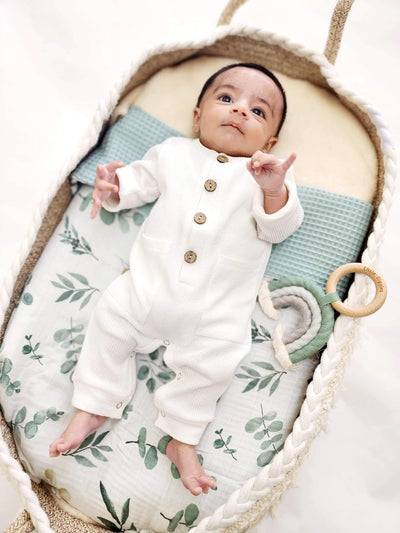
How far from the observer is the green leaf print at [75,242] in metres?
1.48

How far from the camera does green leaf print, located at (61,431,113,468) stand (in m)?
1.30

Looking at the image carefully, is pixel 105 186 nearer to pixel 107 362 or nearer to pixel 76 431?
pixel 107 362

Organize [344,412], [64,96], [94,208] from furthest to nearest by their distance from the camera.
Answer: [64,96] < [344,412] < [94,208]

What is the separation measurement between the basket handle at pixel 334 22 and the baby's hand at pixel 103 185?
2.02 feet

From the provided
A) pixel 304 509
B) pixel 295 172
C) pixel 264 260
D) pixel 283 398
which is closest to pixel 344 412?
pixel 304 509

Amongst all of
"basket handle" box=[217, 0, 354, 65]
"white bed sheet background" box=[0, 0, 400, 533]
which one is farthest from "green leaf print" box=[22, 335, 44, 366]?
"basket handle" box=[217, 0, 354, 65]

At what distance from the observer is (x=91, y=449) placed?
1.32 metres

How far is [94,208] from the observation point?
1370 mm

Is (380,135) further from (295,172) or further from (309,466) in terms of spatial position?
(309,466)

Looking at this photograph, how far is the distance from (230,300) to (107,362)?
32 centimetres

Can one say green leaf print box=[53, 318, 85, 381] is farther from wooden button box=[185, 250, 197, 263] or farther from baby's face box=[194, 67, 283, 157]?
baby's face box=[194, 67, 283, 157]

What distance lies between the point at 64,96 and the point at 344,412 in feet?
4.63

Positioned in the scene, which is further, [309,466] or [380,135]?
[309,466]

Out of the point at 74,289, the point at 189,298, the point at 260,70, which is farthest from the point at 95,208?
the point at 260,70
